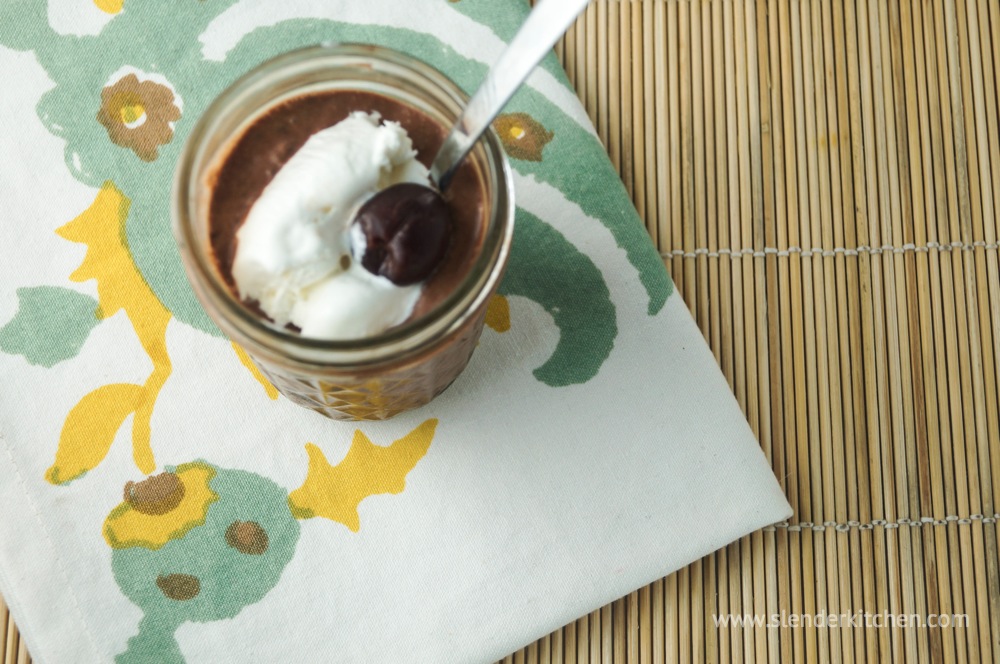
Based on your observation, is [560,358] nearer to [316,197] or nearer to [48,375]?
[316,197]

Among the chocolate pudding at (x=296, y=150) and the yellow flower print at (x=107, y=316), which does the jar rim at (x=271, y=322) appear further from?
the yellow flower print at (x=107, y=316)

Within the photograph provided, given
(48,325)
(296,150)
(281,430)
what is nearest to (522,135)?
(296,150)

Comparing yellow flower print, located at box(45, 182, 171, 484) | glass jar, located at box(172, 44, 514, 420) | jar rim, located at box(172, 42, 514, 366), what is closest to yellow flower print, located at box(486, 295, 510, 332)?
glass jar, located at box(172, 44, 514, 420)

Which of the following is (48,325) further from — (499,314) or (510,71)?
(510,71)

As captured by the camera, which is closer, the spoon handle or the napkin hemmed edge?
the spoon handle

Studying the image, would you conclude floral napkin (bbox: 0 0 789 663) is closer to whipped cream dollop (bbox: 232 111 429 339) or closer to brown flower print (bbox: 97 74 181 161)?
brown flower print (bbox: 97 74 181 161)

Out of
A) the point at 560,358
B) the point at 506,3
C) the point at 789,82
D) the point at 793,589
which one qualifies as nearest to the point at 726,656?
the point at 793,589
